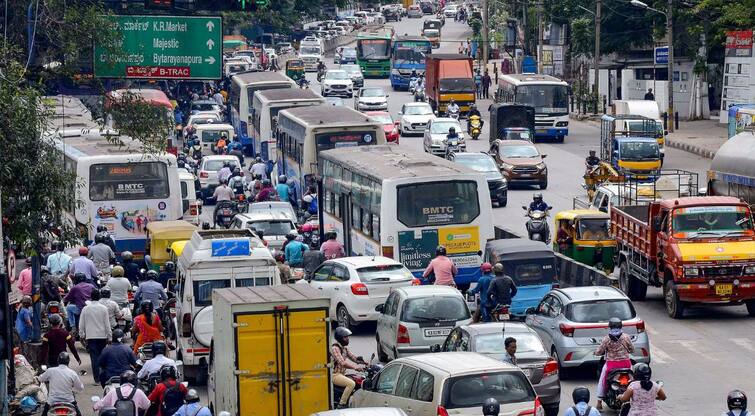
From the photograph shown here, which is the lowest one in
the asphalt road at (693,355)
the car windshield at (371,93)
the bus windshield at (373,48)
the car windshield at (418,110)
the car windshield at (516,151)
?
the asphalt road at (693,355)

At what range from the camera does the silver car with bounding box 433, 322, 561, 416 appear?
19.6 m

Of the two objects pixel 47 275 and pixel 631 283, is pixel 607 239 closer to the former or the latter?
pixel 631 283

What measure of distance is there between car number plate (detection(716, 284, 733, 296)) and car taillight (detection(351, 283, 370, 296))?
20.6 feet

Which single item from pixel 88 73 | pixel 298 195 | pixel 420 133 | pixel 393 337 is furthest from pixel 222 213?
pixel 420 133

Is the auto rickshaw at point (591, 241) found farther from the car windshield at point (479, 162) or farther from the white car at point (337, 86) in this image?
the white car at point (337, 86)

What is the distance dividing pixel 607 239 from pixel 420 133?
32.3m

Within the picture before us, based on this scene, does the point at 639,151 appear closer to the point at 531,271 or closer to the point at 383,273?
the point at 531,271

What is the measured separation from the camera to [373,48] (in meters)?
96.5

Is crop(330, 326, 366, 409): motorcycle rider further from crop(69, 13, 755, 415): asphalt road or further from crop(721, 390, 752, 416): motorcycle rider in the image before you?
crop(721, 390, 752, 416): motorcycle rider

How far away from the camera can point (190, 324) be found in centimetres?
2223

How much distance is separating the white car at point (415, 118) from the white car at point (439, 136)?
7.73m

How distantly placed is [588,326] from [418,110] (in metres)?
43.7

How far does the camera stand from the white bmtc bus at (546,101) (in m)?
61.4

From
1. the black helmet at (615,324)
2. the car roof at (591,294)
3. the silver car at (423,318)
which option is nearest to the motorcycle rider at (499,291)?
the silver car at (423,318)
